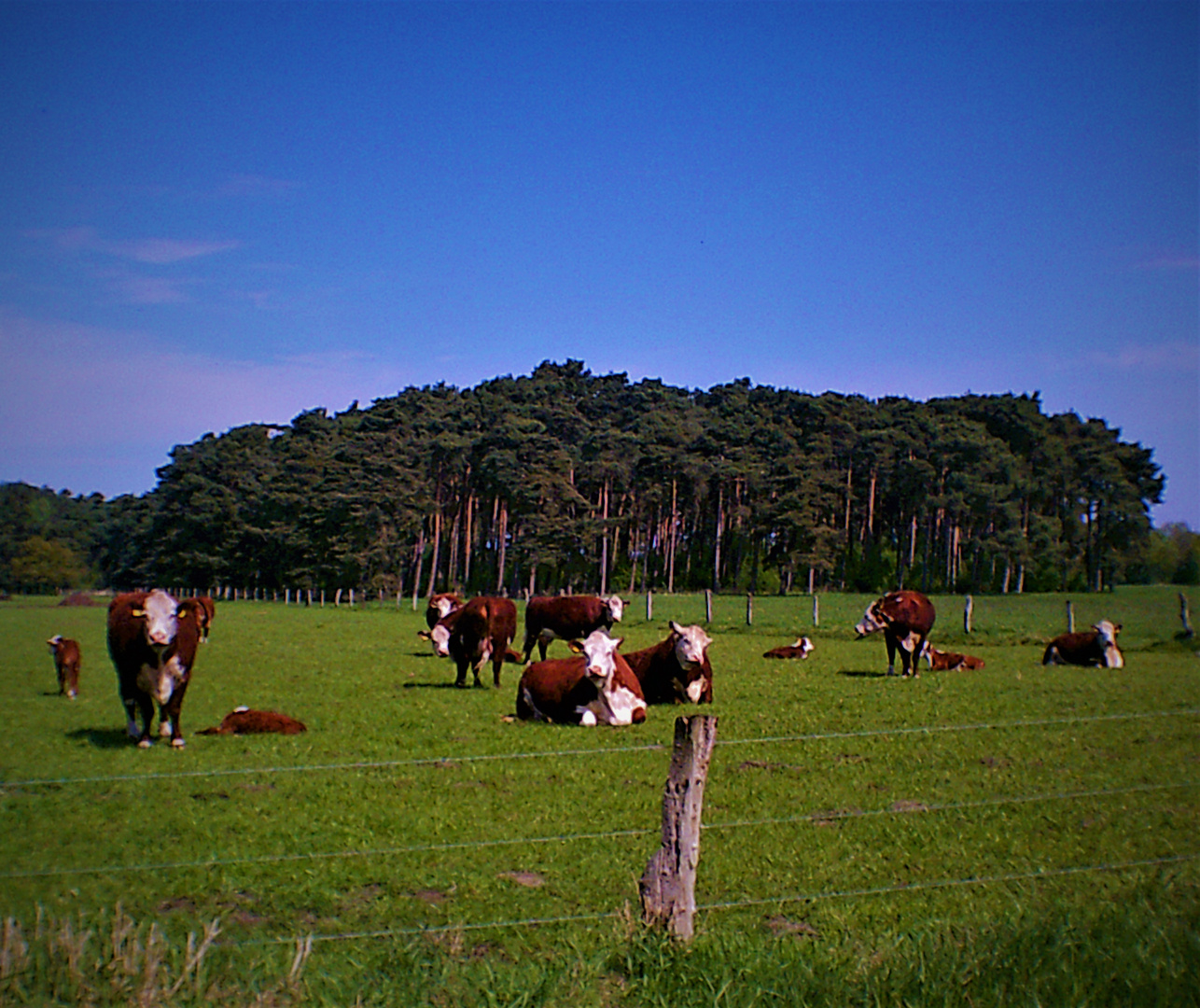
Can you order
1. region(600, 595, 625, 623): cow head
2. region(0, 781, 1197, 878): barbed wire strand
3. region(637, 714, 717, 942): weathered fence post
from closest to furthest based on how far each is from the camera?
region(637, 714, 717, 942): weathered fence post → region(0, 781, 1197, 878): barbed wire strand → region(600, 595, 625, 623): cow head

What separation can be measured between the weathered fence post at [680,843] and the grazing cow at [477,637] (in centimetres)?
1124

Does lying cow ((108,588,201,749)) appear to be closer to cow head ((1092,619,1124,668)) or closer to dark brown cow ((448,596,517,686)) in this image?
dark brown cow ((448,596,517,686))

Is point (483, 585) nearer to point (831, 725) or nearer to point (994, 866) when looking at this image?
point (831, 725)

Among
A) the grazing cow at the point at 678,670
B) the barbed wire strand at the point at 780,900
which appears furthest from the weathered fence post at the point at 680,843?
the grazing cow at the point at 678,670

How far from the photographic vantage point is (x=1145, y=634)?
2998cm

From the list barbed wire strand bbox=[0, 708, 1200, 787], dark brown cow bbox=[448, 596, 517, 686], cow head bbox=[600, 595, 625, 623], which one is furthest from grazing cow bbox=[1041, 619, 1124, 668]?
barbed wire strand bbox=[0, 708, 1200, 787]

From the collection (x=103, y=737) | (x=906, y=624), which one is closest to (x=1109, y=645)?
(x=906, y=624)

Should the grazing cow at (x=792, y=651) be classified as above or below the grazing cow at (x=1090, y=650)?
below

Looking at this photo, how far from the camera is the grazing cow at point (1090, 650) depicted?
20500mm

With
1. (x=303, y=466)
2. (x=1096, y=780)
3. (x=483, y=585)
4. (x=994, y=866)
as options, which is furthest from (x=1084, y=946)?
(x=303, y=466)

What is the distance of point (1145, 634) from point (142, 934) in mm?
30552

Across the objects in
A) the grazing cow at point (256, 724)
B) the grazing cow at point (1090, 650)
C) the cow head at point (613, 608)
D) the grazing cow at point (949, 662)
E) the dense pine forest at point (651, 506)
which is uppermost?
the dense pine forest at point (651, 506)

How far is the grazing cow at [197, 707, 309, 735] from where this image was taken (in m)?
11.3

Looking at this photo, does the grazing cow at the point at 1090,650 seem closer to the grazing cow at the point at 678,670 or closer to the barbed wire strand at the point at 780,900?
the grazing cow at the point at 678,670
